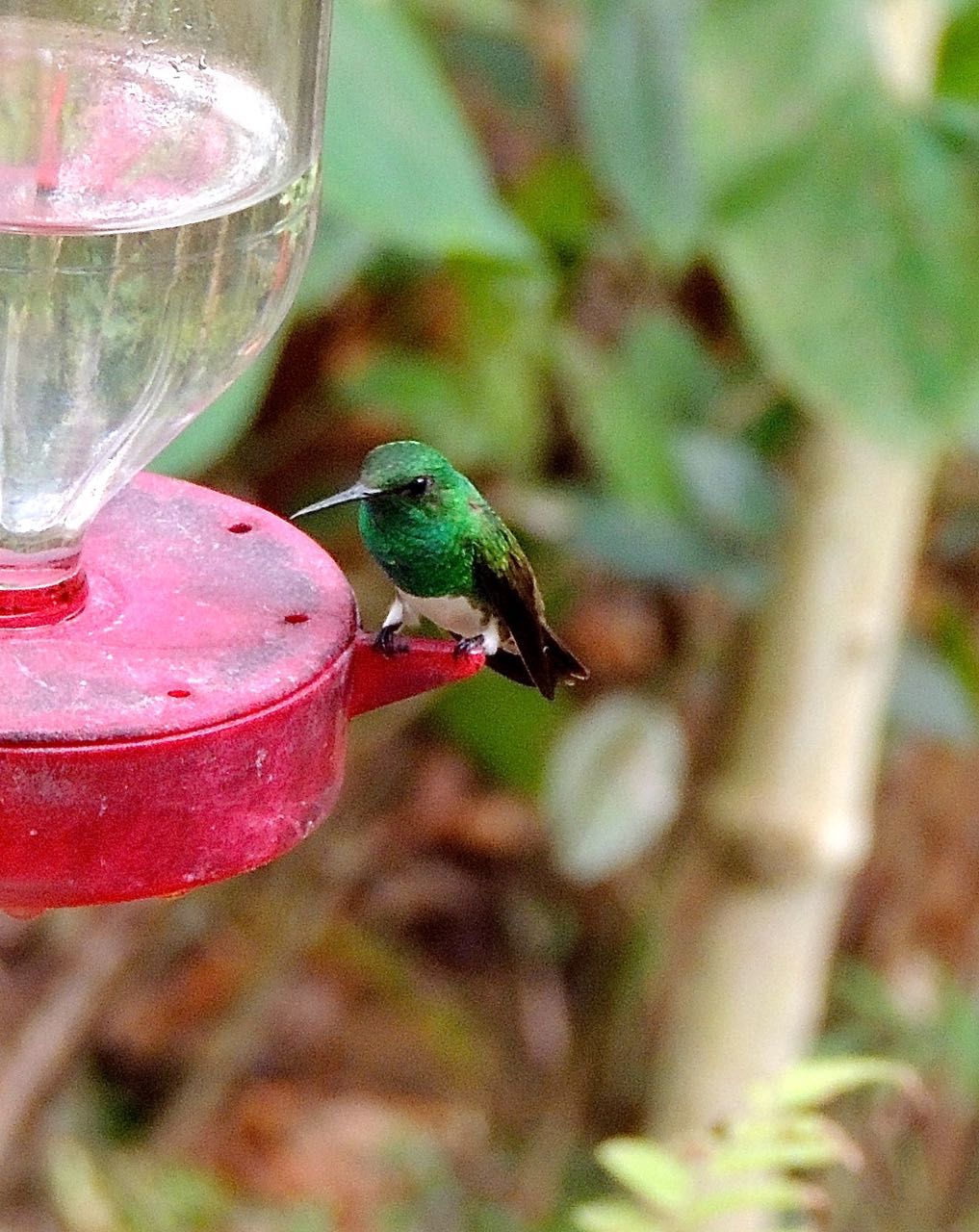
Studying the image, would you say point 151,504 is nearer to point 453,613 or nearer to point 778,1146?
point 453,613

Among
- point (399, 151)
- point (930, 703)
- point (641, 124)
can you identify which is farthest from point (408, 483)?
point (930, 703)

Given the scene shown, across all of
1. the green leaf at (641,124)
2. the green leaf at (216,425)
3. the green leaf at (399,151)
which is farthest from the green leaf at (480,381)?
the green leaf at (216,425)

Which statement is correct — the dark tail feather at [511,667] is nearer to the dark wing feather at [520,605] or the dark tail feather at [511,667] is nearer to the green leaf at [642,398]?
the dark wing feather at [520,605]

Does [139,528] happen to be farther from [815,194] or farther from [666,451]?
[666,451]

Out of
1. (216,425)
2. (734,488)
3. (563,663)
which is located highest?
(563,663)

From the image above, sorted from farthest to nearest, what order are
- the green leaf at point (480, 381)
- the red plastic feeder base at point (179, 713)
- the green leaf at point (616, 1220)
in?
1. the green leaf at point (480, 381)
2. the green leaf at point (616, 1220)
3. the red plastic feeder base at point (179, 713)

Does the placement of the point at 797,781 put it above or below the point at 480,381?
below
